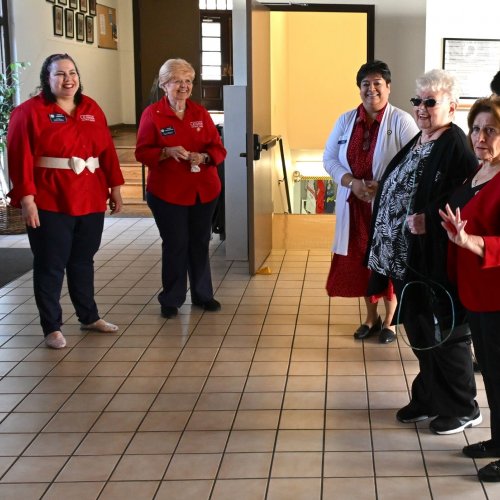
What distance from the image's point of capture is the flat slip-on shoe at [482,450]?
10.3 ft

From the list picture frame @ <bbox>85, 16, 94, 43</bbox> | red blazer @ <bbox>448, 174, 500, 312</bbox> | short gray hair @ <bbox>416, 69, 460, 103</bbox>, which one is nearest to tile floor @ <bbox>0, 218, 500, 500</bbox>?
red blazer @ <bbox>448, 174, 500, 312</bbox>

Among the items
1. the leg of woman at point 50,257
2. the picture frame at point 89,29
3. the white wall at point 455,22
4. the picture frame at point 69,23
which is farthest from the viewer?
the picture frame at point 89,29

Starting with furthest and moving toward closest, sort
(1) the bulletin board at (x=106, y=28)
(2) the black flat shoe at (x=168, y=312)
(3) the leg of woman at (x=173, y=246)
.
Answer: (1) the bulletin board at (x=106, y=28)
(2) the black flat shoe at (x=168, y=312)
(3) the leg of woman at (x=173, y=246)

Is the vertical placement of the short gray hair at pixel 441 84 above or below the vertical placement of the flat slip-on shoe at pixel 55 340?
above

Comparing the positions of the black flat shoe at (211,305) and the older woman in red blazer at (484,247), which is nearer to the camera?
the older woman in red blazer at (484,247)

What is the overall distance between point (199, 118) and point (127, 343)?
1374 mm

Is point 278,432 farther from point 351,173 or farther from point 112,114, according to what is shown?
point 112,114

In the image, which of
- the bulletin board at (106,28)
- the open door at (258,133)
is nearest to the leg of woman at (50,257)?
the open door at (258,133)

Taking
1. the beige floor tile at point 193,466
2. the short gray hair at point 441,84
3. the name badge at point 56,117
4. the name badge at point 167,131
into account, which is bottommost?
the beige floor tile at point 193,466

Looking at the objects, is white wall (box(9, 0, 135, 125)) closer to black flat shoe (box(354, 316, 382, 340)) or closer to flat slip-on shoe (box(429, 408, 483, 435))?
black flat shoe (box(354, 316, 382, 340))

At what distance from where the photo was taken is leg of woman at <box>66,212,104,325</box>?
15.3ft

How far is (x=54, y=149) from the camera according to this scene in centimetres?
446

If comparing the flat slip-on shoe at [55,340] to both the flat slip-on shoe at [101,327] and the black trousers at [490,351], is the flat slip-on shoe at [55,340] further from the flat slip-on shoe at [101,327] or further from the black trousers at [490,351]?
the black trousers at [490,351]

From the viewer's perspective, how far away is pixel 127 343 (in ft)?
15.6
